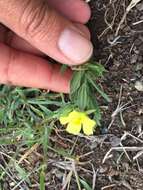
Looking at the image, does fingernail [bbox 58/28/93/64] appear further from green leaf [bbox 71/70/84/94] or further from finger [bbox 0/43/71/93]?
finger [bbox 0/43/71/93]

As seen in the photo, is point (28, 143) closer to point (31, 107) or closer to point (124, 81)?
point (31, 107)

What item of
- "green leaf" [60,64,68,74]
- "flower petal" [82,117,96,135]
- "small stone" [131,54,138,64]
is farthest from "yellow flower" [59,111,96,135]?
"small stone" [131,54,138,64]

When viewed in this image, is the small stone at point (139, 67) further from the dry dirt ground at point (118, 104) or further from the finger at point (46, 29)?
the finger at point (46, 29)

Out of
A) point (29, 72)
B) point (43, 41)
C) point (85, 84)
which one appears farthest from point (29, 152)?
point (43, 41)

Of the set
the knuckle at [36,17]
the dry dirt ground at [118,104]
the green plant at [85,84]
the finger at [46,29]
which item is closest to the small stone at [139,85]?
the dry dirt ground at [118,104]

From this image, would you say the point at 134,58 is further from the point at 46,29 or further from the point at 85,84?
the point at 46,29

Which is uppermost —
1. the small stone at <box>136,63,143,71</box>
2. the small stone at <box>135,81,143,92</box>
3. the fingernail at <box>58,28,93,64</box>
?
the fingernail at <box>58,28,93,64</box>
